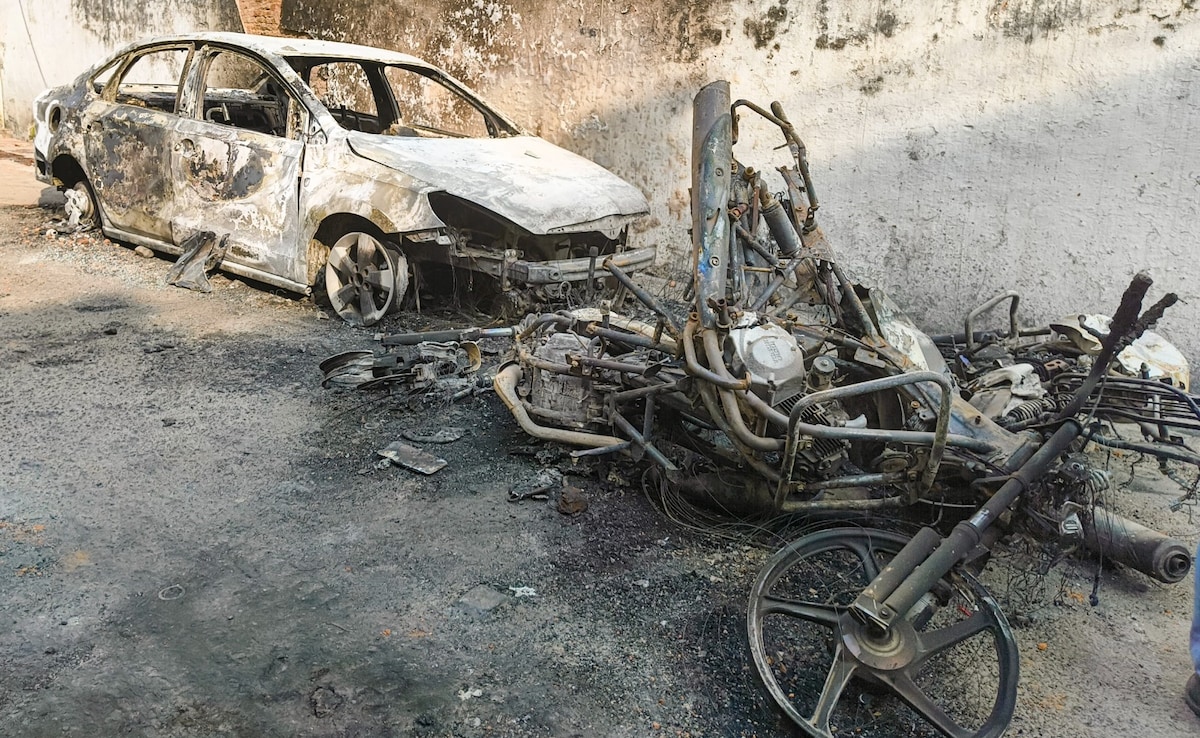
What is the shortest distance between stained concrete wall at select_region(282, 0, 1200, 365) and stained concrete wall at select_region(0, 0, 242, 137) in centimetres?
692

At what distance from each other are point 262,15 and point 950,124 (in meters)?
8.17

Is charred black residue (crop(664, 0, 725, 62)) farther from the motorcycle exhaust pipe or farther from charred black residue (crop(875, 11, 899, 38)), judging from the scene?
the motorcycle exhaust pipe

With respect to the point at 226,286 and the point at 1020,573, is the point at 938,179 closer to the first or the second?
the point at 1020,573

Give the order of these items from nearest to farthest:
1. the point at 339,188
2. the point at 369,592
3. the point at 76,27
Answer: the point at 369,592, the point at 339,188, the point at 76,27

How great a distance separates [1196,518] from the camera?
399cm

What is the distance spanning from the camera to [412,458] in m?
4.05

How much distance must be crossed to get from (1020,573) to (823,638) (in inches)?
37.9

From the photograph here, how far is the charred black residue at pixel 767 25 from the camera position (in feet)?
21.4

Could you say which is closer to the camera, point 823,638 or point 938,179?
point 823,638

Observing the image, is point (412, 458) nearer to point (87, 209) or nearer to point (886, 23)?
point (886, 23)

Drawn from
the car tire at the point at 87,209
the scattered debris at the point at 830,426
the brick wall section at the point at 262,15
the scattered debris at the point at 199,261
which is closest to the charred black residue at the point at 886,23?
the scattered debris at the point at 830,426

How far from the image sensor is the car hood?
17.9ft

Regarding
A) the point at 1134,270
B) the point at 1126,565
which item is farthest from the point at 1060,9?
the point at 1126,565

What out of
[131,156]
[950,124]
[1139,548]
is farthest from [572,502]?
[131,156]
